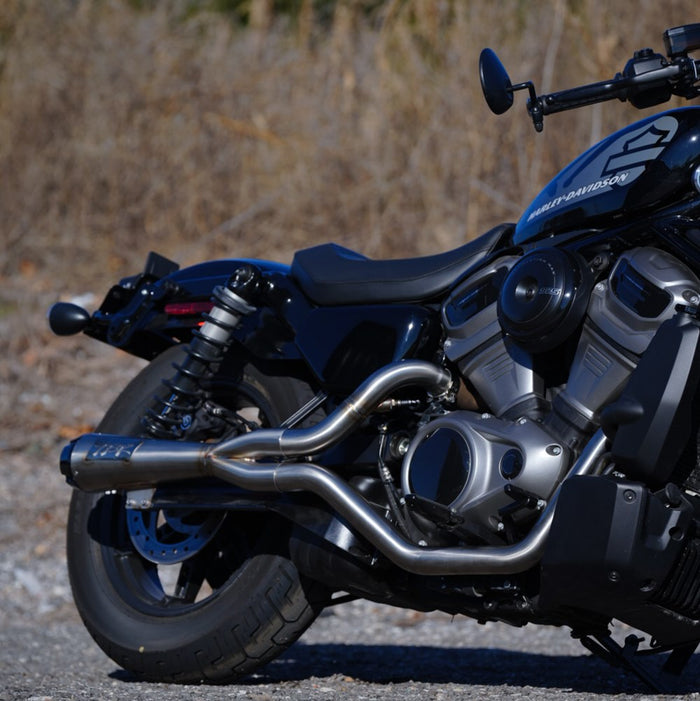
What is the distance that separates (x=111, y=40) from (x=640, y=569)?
9215 mm

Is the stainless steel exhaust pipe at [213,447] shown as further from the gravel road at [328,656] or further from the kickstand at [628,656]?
the kickstand at [628,656]

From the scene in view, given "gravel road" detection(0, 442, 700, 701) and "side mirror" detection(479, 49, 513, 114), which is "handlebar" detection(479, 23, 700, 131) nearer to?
"side mirror" detection(479, 49, 513, 114)

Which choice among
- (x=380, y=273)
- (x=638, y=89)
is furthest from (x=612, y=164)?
(x=380, y=273)

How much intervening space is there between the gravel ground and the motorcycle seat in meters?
1.17

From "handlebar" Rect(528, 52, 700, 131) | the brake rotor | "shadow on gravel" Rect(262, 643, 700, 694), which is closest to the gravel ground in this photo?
"shadow on gravel" Rect(262, 643, 700, 694)

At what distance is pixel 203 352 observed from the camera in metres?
3.99

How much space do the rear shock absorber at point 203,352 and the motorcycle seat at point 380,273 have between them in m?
0.18

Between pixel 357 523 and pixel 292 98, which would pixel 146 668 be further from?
pixel 292 98

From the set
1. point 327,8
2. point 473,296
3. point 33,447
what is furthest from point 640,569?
point 327,8

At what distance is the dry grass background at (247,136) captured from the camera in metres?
8.90

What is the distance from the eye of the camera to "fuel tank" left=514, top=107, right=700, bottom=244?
10.2 feet

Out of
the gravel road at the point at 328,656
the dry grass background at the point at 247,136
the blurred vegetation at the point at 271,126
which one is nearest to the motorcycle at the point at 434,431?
the gravel road at the point at 328,656

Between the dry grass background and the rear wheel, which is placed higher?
the dry grass background

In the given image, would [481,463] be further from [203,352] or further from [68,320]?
[68,320]
